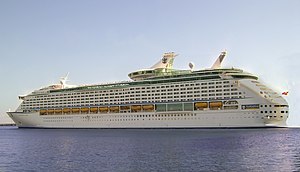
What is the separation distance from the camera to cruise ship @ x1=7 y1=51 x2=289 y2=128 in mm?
75875

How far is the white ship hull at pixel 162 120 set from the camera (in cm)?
7462

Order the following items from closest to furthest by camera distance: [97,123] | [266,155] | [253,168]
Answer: [253,168] → [266,155] → [97,123]

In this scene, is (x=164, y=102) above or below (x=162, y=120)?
above

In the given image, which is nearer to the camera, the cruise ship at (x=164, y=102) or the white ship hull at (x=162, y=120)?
the white ship hull at (x=162, y=120)

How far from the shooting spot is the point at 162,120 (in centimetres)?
8488

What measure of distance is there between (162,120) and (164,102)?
500 centimetres

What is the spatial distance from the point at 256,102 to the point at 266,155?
39.2 metres

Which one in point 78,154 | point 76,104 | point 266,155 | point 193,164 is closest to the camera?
point 193,164

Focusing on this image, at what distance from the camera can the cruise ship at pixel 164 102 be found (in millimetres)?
75875

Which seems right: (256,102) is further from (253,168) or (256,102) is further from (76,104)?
(76,104)

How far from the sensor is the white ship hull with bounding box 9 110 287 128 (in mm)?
Result: 74625

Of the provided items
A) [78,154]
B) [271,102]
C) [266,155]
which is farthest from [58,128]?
[266,155]

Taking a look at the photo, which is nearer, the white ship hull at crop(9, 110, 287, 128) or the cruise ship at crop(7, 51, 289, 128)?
the white ship hull at crop(9, 110, 287, 128)

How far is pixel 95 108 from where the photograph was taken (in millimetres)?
100812
